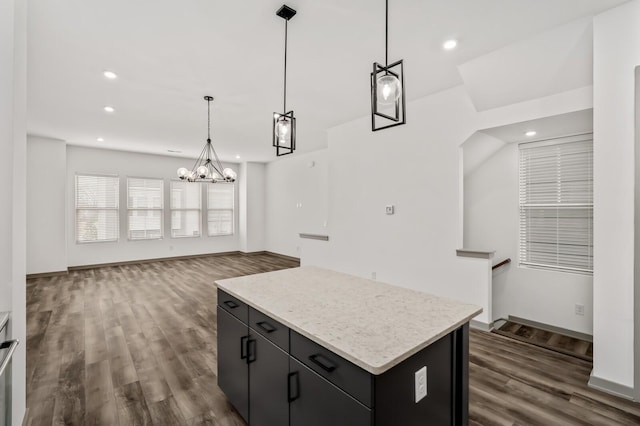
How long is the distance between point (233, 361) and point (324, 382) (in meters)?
0.99

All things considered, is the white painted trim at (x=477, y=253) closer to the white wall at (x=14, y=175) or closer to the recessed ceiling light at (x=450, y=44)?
the recessed ceiling light at (x=450, y=44)

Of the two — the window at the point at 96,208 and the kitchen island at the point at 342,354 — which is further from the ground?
the window at the point at 96,208

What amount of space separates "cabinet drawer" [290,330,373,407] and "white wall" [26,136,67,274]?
7.31m

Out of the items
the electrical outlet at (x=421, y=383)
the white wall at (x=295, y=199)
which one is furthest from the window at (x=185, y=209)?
the electrical outlet at (x=421, y=383)

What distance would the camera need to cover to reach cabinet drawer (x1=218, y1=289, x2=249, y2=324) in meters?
1.84

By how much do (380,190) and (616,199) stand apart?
2.56 metres

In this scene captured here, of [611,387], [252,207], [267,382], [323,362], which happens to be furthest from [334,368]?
[252,207]

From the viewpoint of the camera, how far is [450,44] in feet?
8.90

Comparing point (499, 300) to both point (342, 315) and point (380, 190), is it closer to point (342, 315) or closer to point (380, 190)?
point (380, 190)

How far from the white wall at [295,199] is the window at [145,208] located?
304 centimetres

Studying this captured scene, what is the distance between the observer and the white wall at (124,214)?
684 centimetres

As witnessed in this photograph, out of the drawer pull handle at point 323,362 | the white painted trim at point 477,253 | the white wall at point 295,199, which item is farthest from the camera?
the white wall at point 295,199

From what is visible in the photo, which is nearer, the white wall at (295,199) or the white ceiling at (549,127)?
the white ceiling at (549,127)

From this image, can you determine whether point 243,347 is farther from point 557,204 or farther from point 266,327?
→ point 557,204
